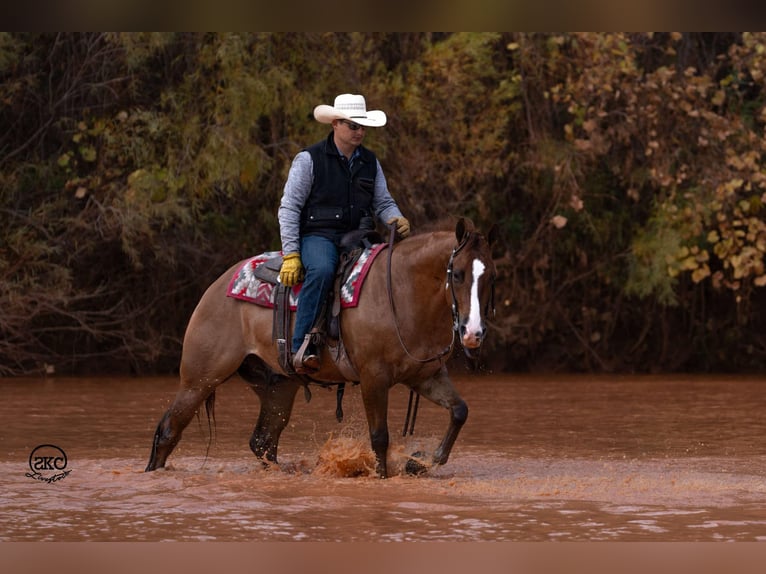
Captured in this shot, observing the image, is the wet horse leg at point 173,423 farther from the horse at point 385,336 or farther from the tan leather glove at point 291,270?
the tan leather glove at point 291,270

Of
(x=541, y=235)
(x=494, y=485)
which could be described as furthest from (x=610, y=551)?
(x=541, y=235)

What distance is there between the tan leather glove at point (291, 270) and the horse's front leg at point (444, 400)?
111 cm

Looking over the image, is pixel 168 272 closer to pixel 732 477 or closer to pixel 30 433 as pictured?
pixel 30 433

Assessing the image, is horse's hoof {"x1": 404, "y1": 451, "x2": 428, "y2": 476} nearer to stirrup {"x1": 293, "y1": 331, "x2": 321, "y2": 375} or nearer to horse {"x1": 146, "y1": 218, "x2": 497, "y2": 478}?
horse {"x1": 146, "y1": 218, "x2": 497, "y2": 478}

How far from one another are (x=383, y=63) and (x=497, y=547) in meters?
14.3

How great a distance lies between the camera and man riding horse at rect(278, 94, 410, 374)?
28.9 feet

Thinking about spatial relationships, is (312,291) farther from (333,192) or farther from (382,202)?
(382,202)

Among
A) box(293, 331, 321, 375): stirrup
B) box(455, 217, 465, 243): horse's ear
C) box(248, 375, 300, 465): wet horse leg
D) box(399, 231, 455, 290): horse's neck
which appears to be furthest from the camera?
box(248, 375, 300, 465): wet horse leg

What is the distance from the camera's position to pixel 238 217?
64.8 feet

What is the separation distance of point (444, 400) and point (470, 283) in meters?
1.10

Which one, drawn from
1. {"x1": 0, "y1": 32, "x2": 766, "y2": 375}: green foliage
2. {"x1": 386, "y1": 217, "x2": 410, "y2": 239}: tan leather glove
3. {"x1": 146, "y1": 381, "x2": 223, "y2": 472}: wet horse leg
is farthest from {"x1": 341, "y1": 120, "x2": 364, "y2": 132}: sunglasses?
{"x1": 0, "y1": 32, "x2": 766, "y2": 375}: green foliage

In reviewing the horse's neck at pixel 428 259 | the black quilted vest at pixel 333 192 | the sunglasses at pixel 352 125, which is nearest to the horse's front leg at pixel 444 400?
the horse's neck at pixel 428 259

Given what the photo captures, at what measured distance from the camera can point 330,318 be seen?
29.3ft

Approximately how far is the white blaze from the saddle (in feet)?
3.82
